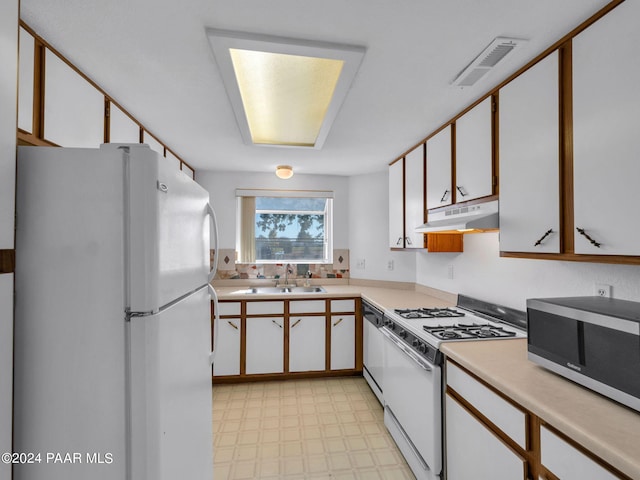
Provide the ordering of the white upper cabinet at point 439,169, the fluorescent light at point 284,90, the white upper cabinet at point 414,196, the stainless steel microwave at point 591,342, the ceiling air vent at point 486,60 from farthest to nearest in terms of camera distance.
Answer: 1. the white upper cabinet at point 414,196
2. the white upper cabinet at point 439,169
3. the fluorescent light at point 284,90
4. the ceiling air vent at point 486,60
5. the stainless steel microwave at point 591,342

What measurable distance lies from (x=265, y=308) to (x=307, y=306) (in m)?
0.42

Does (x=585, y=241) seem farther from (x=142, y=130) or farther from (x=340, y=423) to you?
(x=142, y=130)

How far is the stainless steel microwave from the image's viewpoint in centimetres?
94

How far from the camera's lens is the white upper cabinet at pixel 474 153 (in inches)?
68.8

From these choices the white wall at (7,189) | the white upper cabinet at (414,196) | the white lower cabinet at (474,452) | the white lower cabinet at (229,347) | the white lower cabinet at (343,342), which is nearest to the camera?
the white wall at (7,189)

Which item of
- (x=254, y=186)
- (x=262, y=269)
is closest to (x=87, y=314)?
(x=262, y=269)

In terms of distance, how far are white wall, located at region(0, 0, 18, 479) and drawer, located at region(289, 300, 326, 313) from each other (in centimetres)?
238

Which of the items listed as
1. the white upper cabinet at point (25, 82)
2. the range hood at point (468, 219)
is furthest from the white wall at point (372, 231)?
the white upper cabinet at point (25, 82)

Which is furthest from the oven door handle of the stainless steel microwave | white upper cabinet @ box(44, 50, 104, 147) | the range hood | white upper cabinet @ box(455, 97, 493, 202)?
white upper cabinet @ box(44, 50, 104, 147)

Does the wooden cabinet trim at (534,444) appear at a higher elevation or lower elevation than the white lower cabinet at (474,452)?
higher

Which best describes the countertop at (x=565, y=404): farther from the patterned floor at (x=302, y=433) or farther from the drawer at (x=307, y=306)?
the drawer at (x=307, y=306)

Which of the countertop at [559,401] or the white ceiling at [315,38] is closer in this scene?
the countertop at [559,401]

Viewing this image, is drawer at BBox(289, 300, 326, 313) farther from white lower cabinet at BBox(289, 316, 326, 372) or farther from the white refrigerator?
the white refrigerator

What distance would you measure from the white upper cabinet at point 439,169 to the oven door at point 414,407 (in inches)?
40.6
